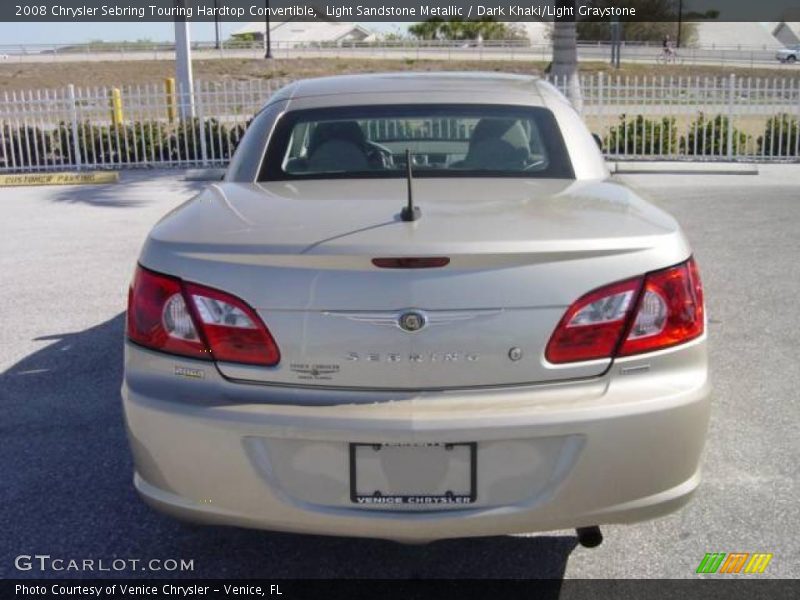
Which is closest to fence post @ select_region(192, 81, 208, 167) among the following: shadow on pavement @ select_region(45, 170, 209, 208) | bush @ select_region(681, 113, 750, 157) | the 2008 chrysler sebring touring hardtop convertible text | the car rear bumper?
shadow on pavement @ select_region(45, 170, 209, 208)

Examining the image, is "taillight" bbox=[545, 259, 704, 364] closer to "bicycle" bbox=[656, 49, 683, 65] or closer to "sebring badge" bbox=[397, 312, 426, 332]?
"sebring badge" bbox=[397, 312, 426, 332]

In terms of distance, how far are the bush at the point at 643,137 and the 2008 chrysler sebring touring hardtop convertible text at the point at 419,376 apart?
13.7 metres

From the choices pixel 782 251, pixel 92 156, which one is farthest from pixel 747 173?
pixel 92 156

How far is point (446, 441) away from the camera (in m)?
2.54

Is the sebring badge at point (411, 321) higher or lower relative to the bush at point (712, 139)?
higher

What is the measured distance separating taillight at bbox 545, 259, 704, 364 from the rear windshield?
1114 millimetres

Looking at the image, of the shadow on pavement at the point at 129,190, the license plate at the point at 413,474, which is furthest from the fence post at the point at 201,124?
the license plate at the point at 413,474

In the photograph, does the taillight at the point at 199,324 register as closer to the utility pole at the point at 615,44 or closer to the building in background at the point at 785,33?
the utility pole at the point at 615,44

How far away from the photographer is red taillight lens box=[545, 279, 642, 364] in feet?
8.58

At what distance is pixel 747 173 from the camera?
14.6 metres

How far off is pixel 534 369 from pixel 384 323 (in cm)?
44

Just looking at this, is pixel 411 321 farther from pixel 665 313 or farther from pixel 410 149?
pixel 410 149

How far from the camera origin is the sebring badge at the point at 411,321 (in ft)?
8.39

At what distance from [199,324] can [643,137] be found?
46.7 ft
